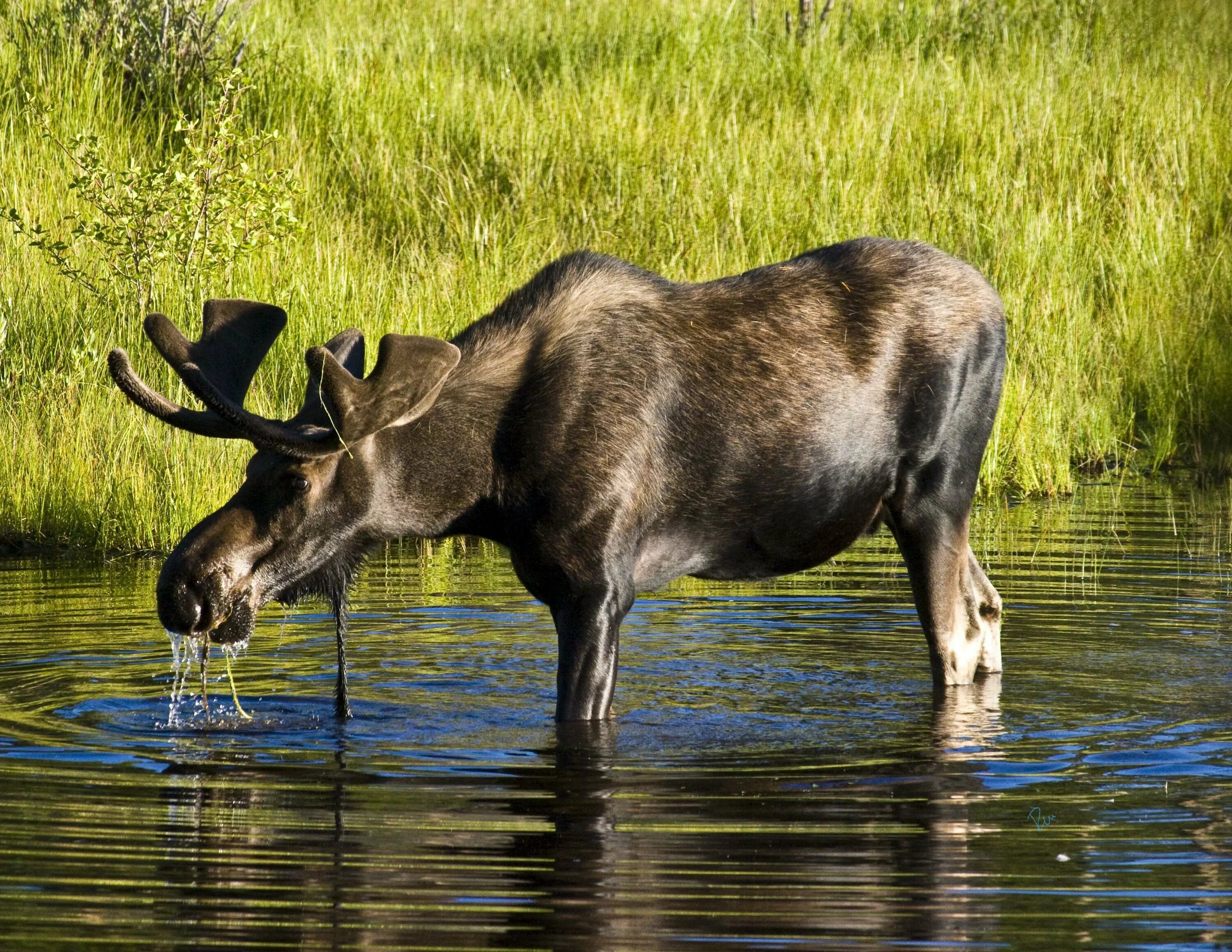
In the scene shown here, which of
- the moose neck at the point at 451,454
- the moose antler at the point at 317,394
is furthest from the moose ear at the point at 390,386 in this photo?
the moose neck at the point at 451,454

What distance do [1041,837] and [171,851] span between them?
7.44ft

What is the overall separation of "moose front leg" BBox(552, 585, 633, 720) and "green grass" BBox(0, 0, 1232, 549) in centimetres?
427

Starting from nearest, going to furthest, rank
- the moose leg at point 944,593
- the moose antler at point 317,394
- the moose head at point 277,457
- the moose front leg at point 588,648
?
the moose antler at point 317,394 < the moose head at point 277,457 < the moose front leg at point 588,648 < the moose leg at point 944,593

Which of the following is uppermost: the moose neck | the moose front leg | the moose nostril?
the moose neck

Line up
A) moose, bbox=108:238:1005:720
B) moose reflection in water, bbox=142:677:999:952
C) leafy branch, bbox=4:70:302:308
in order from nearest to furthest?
moose reflection in water, bbox=142:677:999:952
moose, bbox=108:238:1005:720
leafy branch, bbox=4:70:302:308

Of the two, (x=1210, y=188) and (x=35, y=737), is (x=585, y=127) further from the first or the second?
(x=35, y=737)

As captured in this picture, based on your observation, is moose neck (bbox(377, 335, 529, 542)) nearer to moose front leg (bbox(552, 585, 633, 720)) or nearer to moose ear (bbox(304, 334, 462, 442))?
moose ear (bbox(304, 334, 462, 442))

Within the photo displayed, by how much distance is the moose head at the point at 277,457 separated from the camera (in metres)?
5.94

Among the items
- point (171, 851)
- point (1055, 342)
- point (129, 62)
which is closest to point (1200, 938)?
point (171, 851)

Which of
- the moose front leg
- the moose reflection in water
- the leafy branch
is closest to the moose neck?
the moose front leg

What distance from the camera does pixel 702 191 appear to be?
14.2 meters

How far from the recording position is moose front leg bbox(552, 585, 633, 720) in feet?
20.5

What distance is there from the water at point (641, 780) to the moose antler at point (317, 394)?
3.34ft

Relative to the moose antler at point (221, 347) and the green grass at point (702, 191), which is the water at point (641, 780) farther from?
the green grass at point (702, 191)
